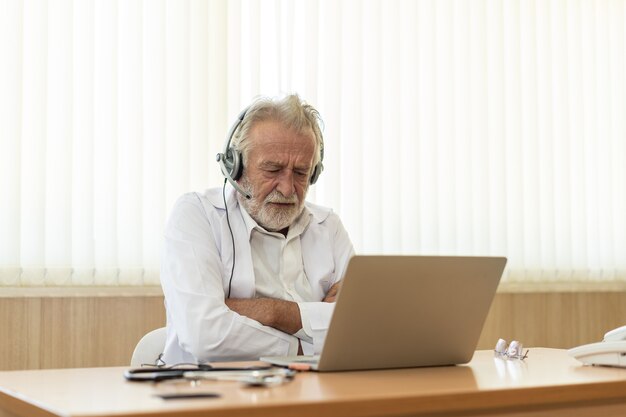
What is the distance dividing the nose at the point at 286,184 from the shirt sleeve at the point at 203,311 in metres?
0.24

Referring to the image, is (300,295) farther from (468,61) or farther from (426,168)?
(468,61)

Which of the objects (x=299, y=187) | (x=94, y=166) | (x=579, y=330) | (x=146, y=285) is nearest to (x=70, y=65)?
(x=94, y=166)

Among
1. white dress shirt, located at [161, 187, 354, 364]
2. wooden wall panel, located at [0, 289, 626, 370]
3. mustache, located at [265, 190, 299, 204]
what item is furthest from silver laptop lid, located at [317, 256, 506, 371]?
wooden wall panel, located at [0, 289, 626, 370]

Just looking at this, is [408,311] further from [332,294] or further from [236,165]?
[236,165]

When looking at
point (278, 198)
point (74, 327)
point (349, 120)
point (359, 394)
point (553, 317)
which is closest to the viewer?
point (359, 394)

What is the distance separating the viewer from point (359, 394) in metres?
1.18

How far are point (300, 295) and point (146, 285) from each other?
0.88 m

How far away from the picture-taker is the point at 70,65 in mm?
2918

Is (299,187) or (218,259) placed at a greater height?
(299,187)

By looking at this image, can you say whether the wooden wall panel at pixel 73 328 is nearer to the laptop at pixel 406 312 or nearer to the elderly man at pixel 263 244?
the elderly man at pixel 263 244

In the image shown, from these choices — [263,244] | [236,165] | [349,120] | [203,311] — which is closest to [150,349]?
[203,311]

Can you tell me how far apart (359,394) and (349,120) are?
2326mm

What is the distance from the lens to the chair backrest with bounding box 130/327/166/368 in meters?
2.09

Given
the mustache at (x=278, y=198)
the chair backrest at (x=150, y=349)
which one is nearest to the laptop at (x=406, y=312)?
the chair backrest at (x=150, y=349)
